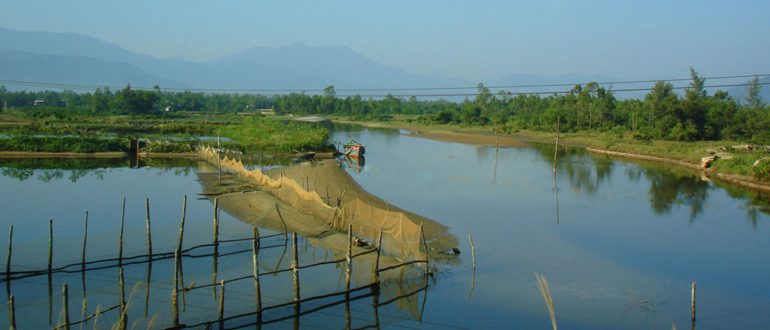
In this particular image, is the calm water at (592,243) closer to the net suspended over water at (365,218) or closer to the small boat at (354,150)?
the net suspended over water at (365,218)

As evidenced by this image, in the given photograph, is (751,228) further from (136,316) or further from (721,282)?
(136,316)

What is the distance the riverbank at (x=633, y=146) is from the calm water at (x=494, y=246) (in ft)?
7.64

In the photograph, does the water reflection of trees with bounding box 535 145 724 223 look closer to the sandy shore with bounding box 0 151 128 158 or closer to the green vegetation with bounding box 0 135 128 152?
the sandy shore with bounding box 0 151 128 158

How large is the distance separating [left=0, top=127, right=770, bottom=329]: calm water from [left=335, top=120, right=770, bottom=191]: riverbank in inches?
91.7

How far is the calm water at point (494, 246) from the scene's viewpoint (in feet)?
44.7

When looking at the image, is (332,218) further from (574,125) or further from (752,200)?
(574,125)

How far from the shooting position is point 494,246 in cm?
1948

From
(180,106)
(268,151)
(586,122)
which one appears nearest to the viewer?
(268,151)

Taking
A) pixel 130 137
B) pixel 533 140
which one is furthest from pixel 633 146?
pixel 130 137

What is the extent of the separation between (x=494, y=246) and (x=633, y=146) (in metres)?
35.9

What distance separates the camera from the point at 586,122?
71125 mm

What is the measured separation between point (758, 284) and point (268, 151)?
33.3m

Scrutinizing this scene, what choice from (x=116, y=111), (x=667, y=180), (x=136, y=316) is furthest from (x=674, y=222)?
(x=116, y=111)

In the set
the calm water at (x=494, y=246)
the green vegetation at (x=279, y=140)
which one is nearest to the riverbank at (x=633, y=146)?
the calm water at (x=494, y=246)
